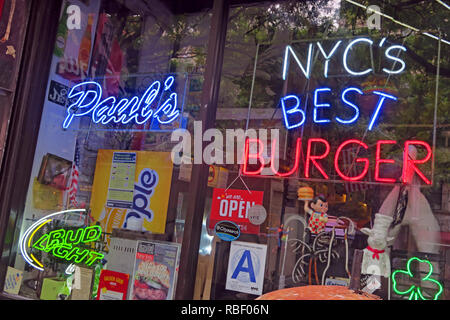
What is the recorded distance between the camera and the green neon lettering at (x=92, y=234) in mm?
3787

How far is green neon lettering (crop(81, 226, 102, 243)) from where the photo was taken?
3787mm

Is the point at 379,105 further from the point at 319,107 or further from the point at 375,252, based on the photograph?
the point at 375,252

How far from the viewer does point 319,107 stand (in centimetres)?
338

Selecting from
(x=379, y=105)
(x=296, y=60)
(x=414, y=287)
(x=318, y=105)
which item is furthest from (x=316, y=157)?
(x=414, y=287)

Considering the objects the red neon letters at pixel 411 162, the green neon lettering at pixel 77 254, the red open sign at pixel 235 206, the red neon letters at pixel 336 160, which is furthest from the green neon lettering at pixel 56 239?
the red neon letters at pixel 411 162

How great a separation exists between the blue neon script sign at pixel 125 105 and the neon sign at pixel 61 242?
31.9 inches

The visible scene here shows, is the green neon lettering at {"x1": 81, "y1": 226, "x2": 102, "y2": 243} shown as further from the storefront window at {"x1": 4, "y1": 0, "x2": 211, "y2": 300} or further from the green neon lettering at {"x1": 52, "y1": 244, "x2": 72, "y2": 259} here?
A: the green neon lettering at {"x1": 52, "y1": 244, "x2": 72, "y2": 259}

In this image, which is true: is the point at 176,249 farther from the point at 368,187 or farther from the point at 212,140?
the point at 368,187

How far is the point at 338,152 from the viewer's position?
3.25 meters

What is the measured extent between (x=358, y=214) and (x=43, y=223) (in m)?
2.49

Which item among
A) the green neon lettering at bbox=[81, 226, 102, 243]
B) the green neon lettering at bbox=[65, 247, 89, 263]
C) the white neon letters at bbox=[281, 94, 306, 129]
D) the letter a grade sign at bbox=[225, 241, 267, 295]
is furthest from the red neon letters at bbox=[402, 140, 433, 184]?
the green neon lettering at bbox=[65, 247, 89, 263]

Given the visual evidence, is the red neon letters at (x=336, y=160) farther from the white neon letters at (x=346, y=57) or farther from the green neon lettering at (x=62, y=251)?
the green neon lettering at (x=62, y=251)

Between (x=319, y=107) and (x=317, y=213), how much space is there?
2.42ft
